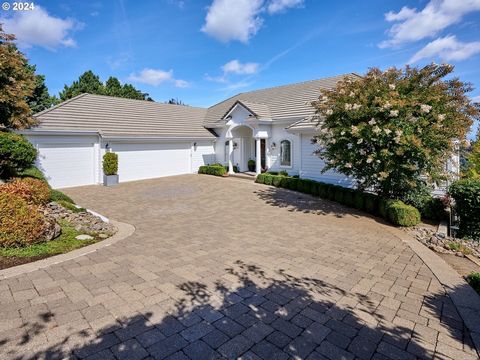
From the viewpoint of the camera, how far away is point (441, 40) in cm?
1309

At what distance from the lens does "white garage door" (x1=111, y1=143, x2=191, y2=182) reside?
19.0 meters

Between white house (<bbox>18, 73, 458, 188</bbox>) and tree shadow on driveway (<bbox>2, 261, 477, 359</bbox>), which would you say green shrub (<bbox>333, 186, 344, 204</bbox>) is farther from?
tree shadow on driveway (<bbox>2, 261, 477, 359</bbox>)

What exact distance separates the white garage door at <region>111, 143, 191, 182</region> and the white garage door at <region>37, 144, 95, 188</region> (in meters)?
1.76

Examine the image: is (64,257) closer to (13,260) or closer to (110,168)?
→ (13,260)

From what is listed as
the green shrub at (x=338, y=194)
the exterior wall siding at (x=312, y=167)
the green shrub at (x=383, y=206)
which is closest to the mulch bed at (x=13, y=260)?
the green shrub at (x=383, y=206)

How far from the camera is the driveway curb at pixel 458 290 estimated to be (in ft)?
13.2

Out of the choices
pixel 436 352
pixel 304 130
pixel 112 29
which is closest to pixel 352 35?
pixel 304 130

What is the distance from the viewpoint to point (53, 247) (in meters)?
6.62

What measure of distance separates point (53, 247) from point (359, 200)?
36.0 ft

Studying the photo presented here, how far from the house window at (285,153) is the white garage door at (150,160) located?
823cm

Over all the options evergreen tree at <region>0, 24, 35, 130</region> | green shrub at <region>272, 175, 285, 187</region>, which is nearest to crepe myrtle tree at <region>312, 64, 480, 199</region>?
green shrub at <region>272, 175, 285, 187</region>

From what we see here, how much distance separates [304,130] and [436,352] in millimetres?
13911

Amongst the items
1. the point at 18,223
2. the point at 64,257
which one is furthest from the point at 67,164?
the point at 64,257

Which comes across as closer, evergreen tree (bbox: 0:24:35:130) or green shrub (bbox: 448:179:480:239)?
green shrub (bbox: 448:179:480:239)
